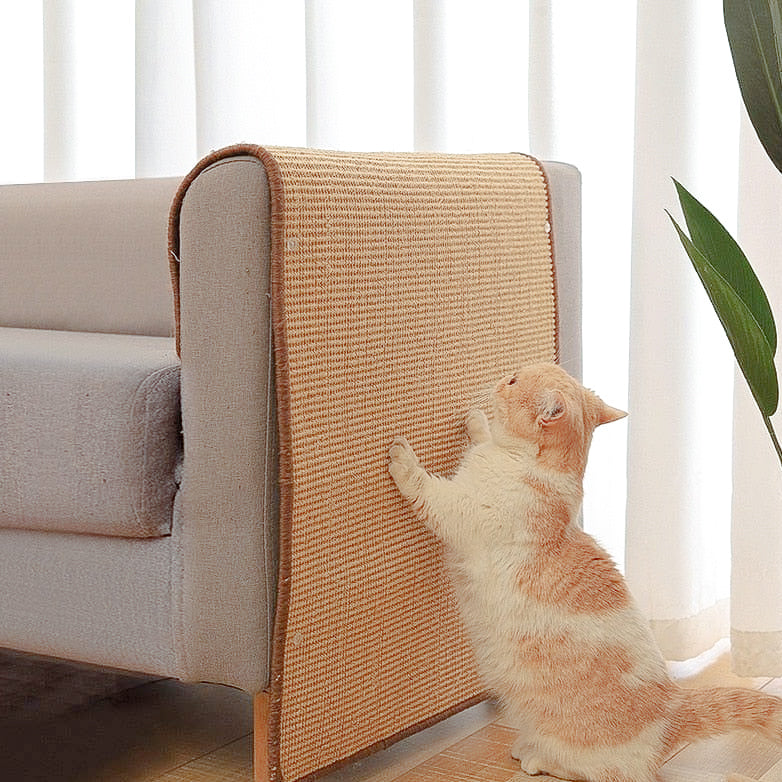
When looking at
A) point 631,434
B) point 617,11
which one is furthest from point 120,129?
point 631,434

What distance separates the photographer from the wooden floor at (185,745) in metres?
1.40

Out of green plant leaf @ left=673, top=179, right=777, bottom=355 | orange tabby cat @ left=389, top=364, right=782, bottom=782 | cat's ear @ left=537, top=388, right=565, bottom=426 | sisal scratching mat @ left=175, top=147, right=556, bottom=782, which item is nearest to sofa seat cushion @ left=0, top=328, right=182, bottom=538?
sisal scratching mat @ left=175, top=147, right=556, bottom=782

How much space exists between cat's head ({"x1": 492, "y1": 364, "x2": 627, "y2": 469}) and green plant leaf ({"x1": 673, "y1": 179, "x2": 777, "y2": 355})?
26cm

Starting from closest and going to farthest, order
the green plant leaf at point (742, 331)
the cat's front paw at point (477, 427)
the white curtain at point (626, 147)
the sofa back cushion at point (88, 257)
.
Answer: the green plant leaf at point (742, 331) → the cat's front paw at point (477, 427) → the white curtain at point (626, 147) → the sofa back cushion at point (88, 257)

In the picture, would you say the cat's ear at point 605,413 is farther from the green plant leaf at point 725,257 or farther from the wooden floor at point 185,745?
the wooden floor at point 185,745

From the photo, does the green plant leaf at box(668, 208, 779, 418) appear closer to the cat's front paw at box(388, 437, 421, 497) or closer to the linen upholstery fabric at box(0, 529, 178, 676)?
the cat's front paw at box(388, 437, 421, 497)

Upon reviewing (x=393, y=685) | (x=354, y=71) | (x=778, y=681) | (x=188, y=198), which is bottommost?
(x=778, y=681)

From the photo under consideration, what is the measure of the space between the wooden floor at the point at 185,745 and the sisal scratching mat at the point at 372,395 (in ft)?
0.18

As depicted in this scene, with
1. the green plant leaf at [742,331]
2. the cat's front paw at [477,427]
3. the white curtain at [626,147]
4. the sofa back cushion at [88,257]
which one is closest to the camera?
the green plant leaf at [742,331]

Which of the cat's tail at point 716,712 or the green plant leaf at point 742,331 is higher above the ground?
the green plant leaf at point 742,331

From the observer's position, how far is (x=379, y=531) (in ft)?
4.38

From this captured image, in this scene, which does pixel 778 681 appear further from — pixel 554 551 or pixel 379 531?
pixel 379 531

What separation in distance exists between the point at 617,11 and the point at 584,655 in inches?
41.1

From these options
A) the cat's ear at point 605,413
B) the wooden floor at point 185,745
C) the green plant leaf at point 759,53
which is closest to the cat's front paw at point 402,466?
the cat's ear at point 605,413
